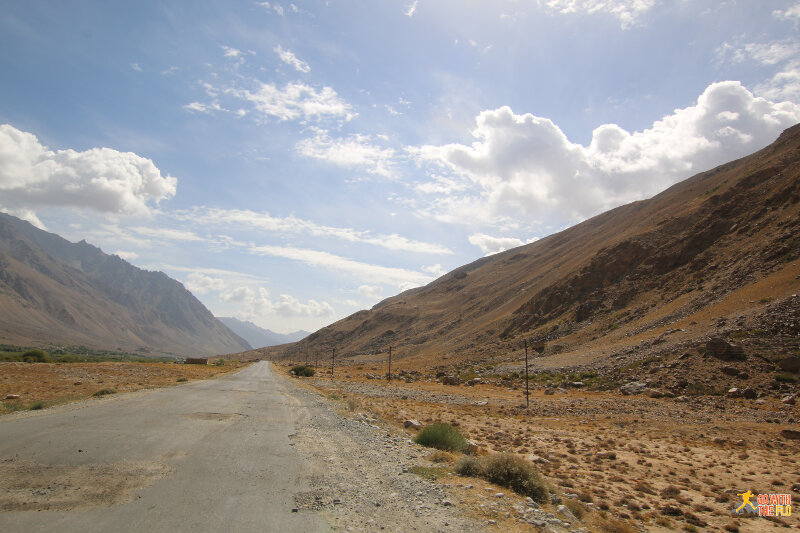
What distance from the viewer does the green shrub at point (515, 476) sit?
30.2 feet

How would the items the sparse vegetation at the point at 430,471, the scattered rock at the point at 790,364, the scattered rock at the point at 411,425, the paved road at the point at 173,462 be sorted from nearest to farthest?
the paved road at the point at 173,462 → the sparse vegetation at the point at 430,471 → the scattered rock at the point at 411,425 → the scattered rock at the point at 790,364

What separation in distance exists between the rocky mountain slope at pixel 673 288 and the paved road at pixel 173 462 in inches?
1265

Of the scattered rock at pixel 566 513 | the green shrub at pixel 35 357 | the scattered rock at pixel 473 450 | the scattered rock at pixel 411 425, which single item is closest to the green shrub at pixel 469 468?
the scattered rock at pixel 566 513

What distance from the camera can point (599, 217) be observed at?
140m

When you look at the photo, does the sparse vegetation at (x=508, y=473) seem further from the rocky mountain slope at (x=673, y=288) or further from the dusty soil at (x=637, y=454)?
the rocky mountain slope at (x=673, y=288)

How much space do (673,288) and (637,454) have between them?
4511cm

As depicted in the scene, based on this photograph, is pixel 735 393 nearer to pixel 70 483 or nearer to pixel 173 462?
pixel 173 462

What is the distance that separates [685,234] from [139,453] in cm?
7012

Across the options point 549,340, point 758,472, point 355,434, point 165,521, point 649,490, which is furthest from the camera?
point 549,340

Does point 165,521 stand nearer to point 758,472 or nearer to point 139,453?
point 139,453

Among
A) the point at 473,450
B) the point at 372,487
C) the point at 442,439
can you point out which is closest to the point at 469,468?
the point at 372,487

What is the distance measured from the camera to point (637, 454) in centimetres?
1512

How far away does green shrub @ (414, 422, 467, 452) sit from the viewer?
1343 centimetres

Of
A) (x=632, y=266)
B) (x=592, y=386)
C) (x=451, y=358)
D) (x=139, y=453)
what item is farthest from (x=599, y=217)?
(x=139, y=453)
